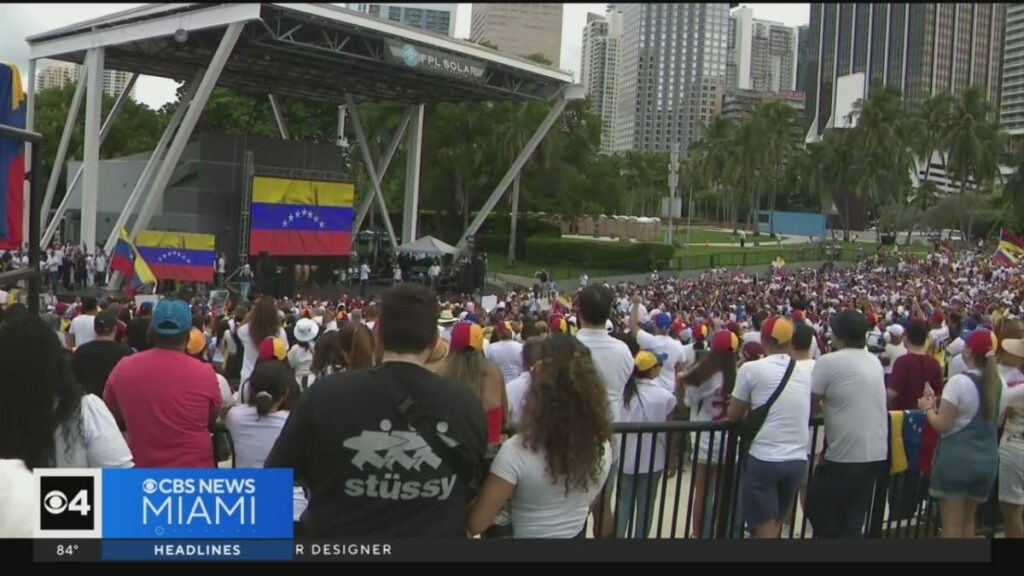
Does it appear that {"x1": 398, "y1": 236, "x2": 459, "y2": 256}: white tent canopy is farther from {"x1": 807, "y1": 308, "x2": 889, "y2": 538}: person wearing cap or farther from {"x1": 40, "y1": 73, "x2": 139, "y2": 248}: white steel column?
{"x1": 807, "y1": 308, "x2": 889, "y2": 538}: person wearing cap

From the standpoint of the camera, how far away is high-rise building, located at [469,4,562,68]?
14975 centimetres

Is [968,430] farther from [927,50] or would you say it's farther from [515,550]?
[927,50]

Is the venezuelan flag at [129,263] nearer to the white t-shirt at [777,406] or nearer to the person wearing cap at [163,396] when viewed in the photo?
the person wearing cap at [163,396]

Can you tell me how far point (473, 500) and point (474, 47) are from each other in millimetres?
28035

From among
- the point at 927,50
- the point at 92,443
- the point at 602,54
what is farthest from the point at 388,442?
the point at 602,54

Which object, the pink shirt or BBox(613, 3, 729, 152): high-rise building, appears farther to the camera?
BBox(613, 3, 729, 152): high-rise building

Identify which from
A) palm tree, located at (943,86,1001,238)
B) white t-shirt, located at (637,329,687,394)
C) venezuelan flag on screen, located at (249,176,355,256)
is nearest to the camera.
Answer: white t-shirt, located at (637,329,687,394)

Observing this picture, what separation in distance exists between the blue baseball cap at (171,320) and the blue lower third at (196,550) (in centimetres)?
92

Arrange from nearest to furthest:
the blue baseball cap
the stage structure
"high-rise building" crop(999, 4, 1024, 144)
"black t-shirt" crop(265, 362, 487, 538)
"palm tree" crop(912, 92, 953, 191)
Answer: "black t-shirt" crop(265, 362, 487, 538) → the blue baseball cap → the stage structure → "palm tree" crop(912, 92, 953, 191) → "high-rise building" crop(999, 4, 1024, 144)

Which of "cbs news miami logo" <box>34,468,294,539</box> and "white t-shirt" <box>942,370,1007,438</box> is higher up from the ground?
"white t-shirt" <box>942,370,1007,438</box>

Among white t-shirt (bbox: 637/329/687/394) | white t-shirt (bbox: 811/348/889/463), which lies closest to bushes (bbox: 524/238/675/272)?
white t-shirt (bbox: 637/329/687/394)

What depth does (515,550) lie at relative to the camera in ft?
10.9

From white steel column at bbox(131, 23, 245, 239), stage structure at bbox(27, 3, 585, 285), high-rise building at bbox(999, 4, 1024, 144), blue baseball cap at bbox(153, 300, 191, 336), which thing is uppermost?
high-rise building at bbox(999, 4, 1024, 144)

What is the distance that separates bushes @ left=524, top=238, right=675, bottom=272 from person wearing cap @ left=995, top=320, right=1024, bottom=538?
36183 millimetres
